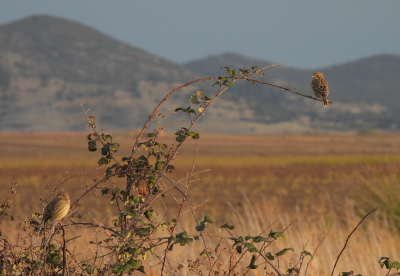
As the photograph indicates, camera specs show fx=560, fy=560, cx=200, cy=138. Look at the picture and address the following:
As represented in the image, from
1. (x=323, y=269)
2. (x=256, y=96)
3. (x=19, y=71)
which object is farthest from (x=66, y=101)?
(x=323, y=269)

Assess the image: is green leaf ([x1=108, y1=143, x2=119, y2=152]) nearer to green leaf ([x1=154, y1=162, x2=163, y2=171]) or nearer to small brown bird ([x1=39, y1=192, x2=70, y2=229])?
green leaf ([x1=154, y1=162, x2=163, y2=171])

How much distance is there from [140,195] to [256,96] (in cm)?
16284

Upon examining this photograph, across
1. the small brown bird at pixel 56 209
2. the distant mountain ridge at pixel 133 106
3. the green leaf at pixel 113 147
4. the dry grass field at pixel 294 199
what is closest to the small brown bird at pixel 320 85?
the dry grass field at pixel 294 199

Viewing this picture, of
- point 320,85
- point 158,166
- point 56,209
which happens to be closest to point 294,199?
point 320,85

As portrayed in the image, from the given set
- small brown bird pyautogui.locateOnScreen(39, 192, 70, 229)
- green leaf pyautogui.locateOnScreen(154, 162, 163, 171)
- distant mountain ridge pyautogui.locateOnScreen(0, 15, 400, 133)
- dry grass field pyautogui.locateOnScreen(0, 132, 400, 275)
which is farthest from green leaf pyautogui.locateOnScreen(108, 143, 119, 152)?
distant mountain ridge pyautogui.locateOnScreen(0, 15, 400, 133)

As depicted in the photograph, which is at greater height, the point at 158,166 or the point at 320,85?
the point at 320,85

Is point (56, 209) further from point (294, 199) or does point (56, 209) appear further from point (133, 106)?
point (133, 106)

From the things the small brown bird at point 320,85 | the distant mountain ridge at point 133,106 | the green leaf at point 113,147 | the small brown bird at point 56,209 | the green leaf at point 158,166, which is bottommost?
the distant mountain ridge at point 133,106

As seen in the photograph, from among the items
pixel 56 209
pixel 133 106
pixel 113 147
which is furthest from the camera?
pixel 133 106

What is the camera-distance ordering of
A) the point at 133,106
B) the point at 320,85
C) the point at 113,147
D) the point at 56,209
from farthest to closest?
the point at 133,106, the point at 320,85, the point at 113,147, the point at 56,209

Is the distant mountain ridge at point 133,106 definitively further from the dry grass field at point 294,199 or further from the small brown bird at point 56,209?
the small brown bird at point 56,209

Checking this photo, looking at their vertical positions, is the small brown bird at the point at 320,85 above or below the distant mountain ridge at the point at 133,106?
above

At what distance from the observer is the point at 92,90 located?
138 m

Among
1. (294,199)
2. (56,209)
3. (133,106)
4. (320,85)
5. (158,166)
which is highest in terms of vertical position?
(320,85)
